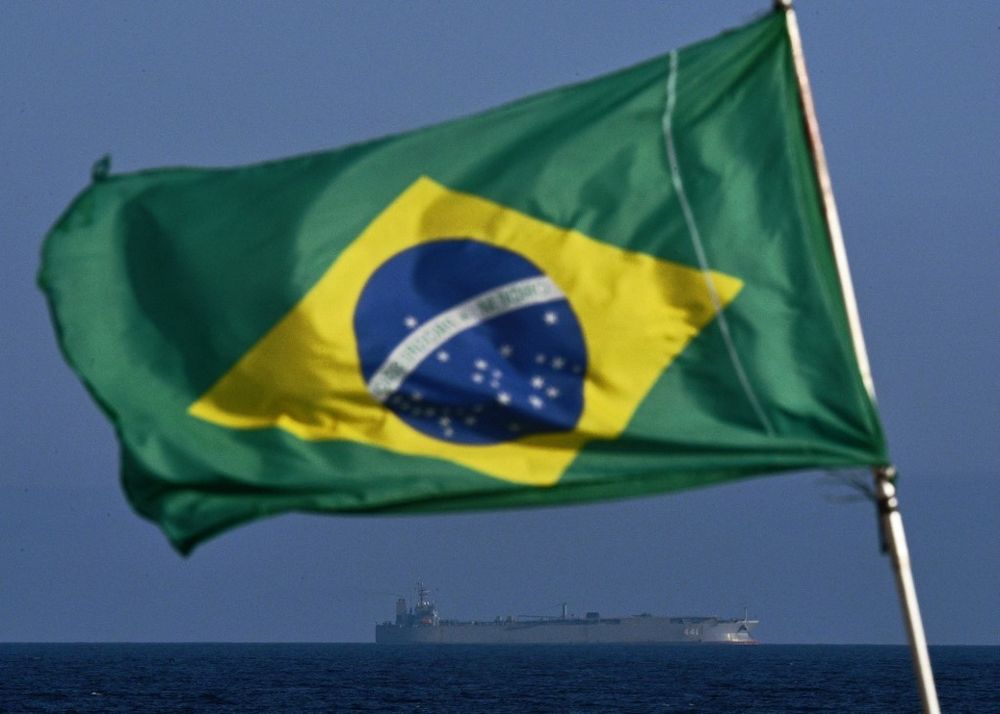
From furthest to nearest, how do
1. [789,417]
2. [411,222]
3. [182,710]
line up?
[182,710], [411,222], [789,417]

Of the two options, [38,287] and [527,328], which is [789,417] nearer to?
[527,328]

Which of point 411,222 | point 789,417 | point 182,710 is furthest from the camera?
point 182,710

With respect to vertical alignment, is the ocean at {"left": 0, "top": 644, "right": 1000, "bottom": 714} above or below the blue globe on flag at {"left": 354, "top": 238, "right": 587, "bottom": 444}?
above

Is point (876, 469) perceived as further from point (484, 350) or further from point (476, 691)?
point (476, 691)

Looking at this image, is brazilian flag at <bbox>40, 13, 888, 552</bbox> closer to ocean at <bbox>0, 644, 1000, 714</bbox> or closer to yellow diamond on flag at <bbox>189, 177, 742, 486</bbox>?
yellow diamond on flag at <bbox>189, 177, 742, 486</bbox>

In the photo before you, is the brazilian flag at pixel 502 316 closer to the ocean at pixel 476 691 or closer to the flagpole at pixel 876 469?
the flagpole at pixel 876 469

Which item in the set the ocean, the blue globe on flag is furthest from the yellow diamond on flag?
the ocean

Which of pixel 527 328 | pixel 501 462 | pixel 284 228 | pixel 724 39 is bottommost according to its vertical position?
pixel 501 462

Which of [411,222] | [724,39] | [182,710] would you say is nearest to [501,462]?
[411,222]
